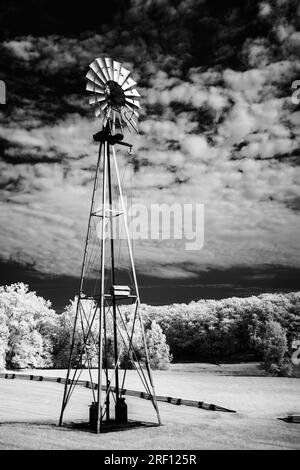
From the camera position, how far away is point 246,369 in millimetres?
81250

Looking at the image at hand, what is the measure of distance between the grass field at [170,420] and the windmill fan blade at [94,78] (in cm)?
1787

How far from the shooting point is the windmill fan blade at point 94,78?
23.3 m

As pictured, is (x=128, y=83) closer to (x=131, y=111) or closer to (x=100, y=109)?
(x=131, y=111)

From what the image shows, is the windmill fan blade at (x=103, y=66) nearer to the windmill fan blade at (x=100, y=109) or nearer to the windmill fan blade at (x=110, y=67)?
the windmill fan blade at (x=110, y=67)

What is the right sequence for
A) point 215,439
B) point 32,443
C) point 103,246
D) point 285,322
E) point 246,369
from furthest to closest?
point 285,322 → point 246,369 → point 103,246 → point 215,439 → point 32,443

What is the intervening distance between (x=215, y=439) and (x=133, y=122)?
17052mm

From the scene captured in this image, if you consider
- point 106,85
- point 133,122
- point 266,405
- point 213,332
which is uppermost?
point 106,85

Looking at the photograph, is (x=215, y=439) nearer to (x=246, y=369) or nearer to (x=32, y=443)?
(x=32, y=443)

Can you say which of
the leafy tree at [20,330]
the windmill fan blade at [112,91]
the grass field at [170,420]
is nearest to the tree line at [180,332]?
the leafy tree at [20,330]

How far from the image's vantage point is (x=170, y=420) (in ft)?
85.5

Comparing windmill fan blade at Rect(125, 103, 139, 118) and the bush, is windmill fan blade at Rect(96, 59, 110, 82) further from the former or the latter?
the bush

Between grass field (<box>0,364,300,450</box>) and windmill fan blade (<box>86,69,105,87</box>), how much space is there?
17.9m
